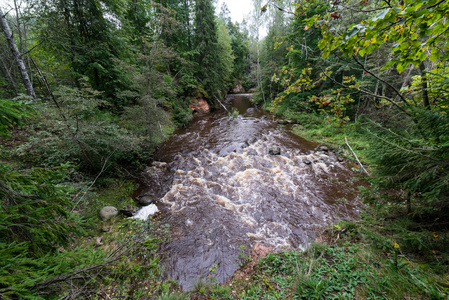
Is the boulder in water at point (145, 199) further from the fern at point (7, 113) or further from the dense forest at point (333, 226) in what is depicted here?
the fern at point (7, 113)

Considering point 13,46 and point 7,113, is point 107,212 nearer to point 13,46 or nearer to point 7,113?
point 7,113

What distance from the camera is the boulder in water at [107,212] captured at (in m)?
4.73

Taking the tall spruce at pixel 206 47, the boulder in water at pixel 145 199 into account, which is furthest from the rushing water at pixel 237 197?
the tall spruce at pixel 206 47

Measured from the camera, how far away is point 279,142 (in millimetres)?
10391

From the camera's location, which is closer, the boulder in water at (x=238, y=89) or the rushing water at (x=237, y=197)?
the rushing water at (x=237, y=197)

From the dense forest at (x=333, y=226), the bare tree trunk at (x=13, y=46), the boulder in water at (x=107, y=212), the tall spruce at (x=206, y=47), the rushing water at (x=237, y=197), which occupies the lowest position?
the rushing water at (x=237, y=197)

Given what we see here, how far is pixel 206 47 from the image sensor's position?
17.8 metres

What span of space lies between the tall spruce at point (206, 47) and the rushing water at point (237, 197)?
1085 cm

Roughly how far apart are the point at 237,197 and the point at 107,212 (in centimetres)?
421

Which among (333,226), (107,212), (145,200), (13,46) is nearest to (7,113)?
A: (107,212)

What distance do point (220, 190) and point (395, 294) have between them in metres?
4.98

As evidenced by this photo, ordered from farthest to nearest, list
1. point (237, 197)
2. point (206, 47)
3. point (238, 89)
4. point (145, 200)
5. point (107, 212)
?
1. point (238, 89)
2. point (206, 47)
3. point (237, 197)
4. point (145, 200)
5. point (107, 212)

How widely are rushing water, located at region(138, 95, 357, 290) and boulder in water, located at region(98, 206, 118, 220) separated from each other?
4.51ft

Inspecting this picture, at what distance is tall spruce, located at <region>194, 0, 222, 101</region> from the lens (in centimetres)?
1722
